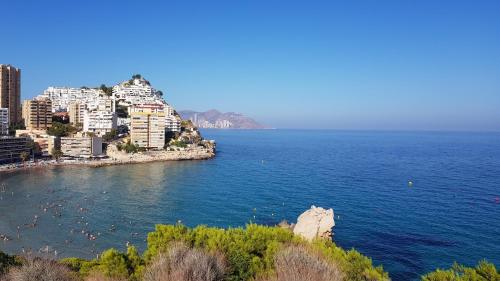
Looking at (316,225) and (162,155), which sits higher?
(162,155)

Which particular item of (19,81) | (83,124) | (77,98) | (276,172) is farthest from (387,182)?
(77,98)

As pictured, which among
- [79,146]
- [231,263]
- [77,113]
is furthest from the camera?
[77,113]

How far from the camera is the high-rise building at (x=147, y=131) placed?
73438mm

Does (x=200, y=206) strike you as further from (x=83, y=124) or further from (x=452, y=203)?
(x=83, y=124)

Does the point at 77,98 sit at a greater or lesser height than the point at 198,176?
greater

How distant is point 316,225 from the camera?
25.3m

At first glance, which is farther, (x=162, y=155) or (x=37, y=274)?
(x=162, y=155)

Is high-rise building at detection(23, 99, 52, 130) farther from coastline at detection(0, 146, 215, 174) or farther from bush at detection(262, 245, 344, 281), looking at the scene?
bush at detection(262, 245, 344, 281)

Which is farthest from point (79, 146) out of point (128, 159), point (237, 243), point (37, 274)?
point (237, 243)

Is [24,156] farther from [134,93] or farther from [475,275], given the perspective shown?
[475,275]

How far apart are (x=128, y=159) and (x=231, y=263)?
58.9 m

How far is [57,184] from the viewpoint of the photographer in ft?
149

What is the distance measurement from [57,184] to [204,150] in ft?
114

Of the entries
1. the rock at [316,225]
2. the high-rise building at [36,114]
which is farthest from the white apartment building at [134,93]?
the rock at [316,225]
